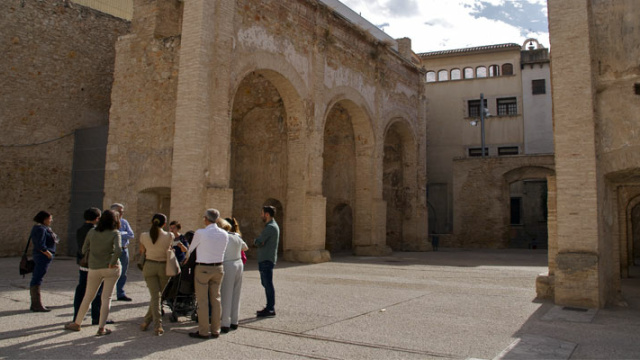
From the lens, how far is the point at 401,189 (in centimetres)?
2397

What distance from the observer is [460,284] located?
35.8 ft

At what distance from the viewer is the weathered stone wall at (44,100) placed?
51.2ft

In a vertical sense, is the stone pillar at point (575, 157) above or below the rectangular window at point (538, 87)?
below

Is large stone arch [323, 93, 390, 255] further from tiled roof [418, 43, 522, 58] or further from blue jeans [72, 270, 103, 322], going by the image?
tiled roof [418, 43, 522, 58]

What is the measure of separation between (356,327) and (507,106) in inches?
1142

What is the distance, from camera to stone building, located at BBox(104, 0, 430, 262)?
12.7 metres

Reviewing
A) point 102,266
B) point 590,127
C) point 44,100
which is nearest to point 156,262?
point 102,266

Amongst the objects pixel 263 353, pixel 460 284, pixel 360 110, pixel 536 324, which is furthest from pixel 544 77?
pixel 263 353

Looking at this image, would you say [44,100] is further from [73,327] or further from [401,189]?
[401,189]

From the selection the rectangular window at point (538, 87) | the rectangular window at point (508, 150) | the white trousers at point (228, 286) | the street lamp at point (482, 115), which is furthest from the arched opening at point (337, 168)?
the rectangular window at point (538, 87)

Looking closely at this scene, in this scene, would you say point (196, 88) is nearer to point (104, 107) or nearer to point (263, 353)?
point (104, 107)

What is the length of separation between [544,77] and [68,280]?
29908 mm

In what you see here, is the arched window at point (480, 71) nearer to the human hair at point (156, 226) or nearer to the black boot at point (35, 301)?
Answer: the human hair at point (156, 226)

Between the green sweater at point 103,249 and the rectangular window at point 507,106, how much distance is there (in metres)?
30.2
